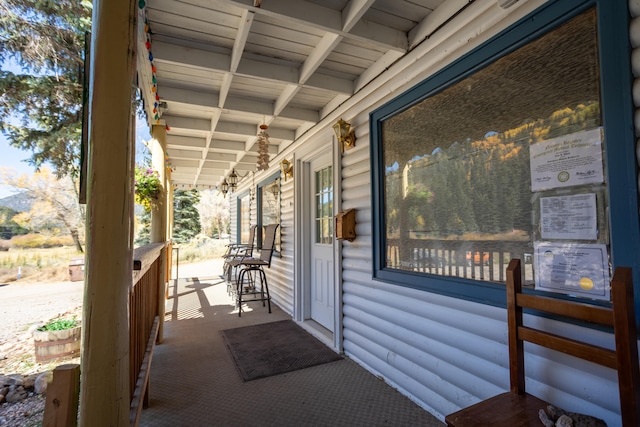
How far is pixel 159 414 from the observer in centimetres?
221

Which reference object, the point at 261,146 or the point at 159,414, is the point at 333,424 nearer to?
the point at 159,414

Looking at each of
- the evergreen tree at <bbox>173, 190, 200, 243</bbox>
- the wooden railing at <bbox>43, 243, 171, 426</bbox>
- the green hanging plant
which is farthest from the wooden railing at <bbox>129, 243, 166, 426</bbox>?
the evergreen tree at <bbox>173, 190, 200, 243</bbox>

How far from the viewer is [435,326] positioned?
2.15 m

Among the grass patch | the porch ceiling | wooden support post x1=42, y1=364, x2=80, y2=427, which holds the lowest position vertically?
the grass patch

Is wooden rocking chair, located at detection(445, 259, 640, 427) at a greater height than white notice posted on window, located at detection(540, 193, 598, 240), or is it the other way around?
white notice posted on window, located at detection(540, 193, 598, 240)

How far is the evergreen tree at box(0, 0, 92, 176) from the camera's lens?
3.24 meters

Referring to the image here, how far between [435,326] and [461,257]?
0.53 m

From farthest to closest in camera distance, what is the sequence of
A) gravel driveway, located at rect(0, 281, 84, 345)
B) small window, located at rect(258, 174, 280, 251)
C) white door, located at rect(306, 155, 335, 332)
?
small window, located at rect(258, 174, 280, 251), gravel driveway, located at rect(0, 281, 84, 345), white door, located at rect(306, 155, 335, 332)

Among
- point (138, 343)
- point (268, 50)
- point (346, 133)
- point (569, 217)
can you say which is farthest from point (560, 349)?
point (268, 50)

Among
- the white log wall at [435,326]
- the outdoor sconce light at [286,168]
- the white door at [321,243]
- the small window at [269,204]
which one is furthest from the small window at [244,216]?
the white log wall at [435,326]

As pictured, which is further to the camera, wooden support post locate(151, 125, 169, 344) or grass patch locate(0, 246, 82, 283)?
grass patch locate(0, 246, 82, 283)

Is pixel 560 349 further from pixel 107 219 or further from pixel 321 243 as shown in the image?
pixel 321 243

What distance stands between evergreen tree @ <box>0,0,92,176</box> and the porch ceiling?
1.11 meters

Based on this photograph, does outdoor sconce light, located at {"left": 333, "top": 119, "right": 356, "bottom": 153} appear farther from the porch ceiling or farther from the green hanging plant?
the green hanging plant
